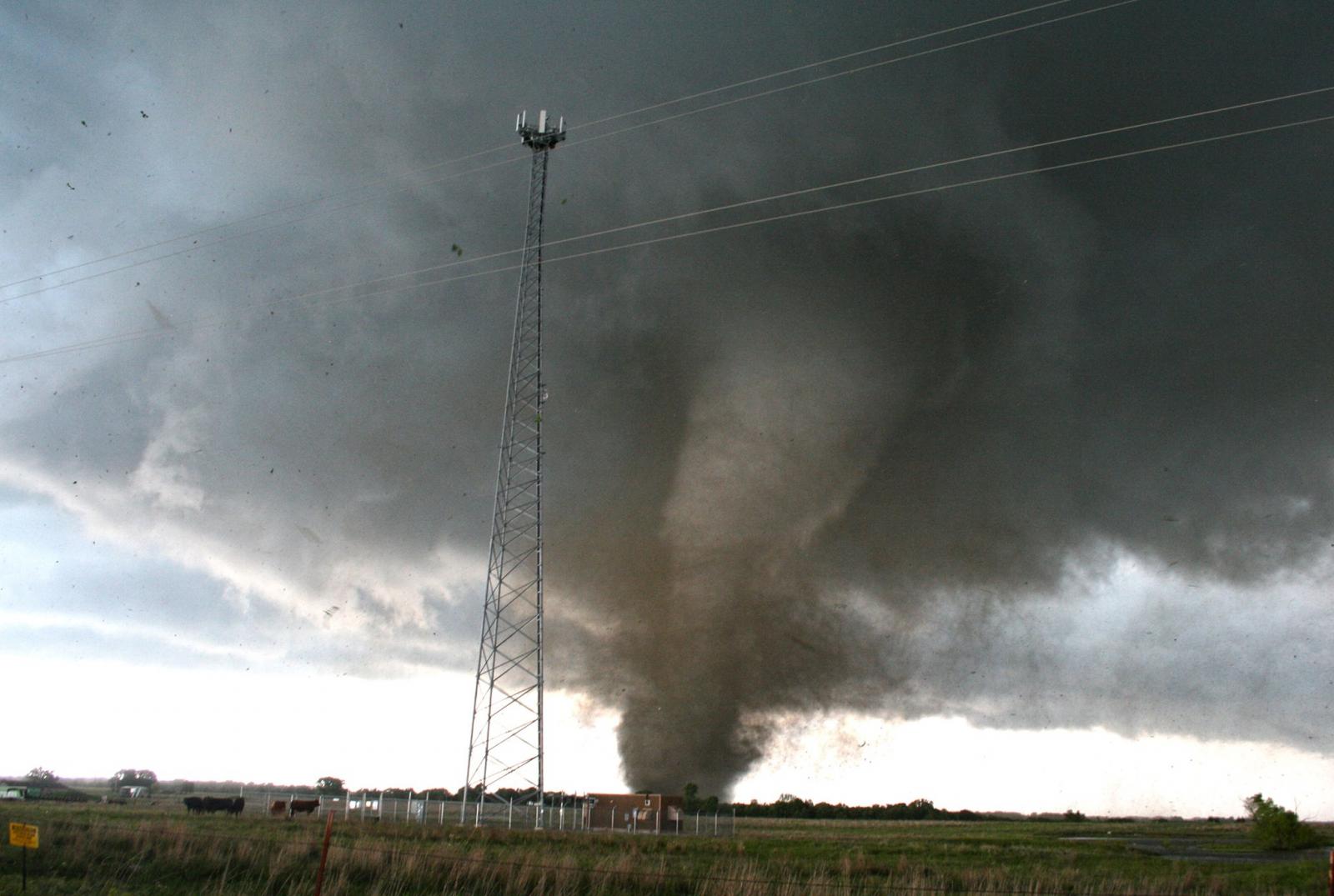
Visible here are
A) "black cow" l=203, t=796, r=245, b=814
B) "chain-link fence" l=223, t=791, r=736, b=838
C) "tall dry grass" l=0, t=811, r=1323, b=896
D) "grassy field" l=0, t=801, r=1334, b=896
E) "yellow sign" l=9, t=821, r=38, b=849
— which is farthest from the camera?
"black cow" l=203, t=796, r=245, b=814

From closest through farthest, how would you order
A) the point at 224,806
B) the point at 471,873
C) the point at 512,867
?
1. the point at 471,873
2. the point at 512,867
3. the point at 224,806

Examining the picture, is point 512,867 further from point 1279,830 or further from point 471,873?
point 1279,830

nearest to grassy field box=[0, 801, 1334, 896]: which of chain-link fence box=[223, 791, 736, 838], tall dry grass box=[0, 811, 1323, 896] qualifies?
tall dry grass box=[0, 811, 1323, 896]

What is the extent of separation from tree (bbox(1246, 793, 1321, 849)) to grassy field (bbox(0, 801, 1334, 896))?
12.5 meters

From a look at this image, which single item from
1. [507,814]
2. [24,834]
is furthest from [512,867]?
[507,814]

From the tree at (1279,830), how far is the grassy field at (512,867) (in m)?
12.5

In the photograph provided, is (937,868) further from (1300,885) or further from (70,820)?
(70,820)

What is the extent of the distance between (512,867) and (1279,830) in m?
45.3

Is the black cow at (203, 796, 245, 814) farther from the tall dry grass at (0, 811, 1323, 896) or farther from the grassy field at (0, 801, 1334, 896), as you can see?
the tall dry grass at (0, 811, 1323, 896)

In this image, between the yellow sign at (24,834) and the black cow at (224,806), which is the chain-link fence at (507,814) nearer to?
the black cow at (224,806)

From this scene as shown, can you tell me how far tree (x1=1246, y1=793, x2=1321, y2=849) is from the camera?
47.6 metres

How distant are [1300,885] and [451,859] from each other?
23.7 metres

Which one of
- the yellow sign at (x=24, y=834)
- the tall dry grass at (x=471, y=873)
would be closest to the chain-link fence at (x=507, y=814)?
the tall dry grass at (x=471, y=873)

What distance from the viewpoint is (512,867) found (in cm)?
2106
